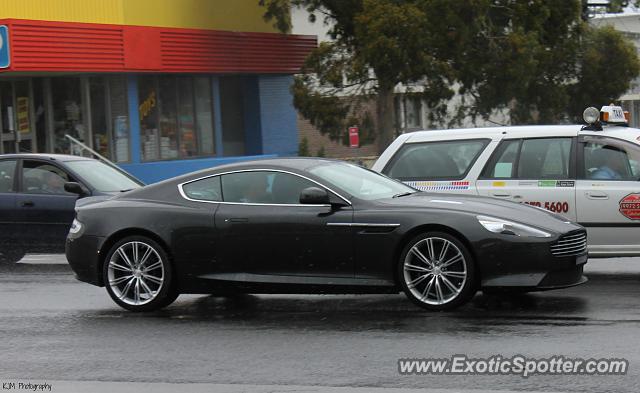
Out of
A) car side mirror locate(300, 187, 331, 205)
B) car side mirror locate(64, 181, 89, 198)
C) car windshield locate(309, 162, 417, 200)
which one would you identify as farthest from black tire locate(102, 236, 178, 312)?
car side mirror locate(64, 181, 89, 198)

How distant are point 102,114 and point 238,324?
21034mm

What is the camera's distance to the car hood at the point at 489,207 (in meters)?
9.30

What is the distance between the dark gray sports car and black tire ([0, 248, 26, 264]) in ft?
14.5

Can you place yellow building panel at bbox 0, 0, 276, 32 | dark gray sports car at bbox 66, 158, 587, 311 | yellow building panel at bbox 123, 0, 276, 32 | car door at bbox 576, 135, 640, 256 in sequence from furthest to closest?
yellow building panel at bbox 123, 0, 276, 32 → yellow building panel at bbox 0, 0, 276, 32 → car door at bbox 576, 135, 640, 256 → dark gray sports car at bbox 66, 158, 587, 311

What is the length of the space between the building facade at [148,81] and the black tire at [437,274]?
691 inches

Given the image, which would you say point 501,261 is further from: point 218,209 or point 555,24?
point 555,24

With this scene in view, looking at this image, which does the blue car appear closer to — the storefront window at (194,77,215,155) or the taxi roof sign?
the taxi roof sign

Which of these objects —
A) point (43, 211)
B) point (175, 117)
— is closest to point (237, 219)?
point (43, 211)

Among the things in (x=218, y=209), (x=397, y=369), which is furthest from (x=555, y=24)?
(x=397, y=369)

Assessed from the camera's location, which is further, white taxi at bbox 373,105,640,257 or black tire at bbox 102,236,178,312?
white taxi at bbox 373,105,640,257

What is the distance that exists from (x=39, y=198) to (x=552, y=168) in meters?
6.78

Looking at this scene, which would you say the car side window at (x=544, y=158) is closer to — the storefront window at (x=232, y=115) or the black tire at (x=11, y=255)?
the black tire at (x=11, y=255)

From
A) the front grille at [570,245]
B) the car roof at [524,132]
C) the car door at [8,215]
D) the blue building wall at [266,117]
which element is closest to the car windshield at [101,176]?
the car door at [8,215]

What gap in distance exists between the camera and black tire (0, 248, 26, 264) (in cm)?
1466
